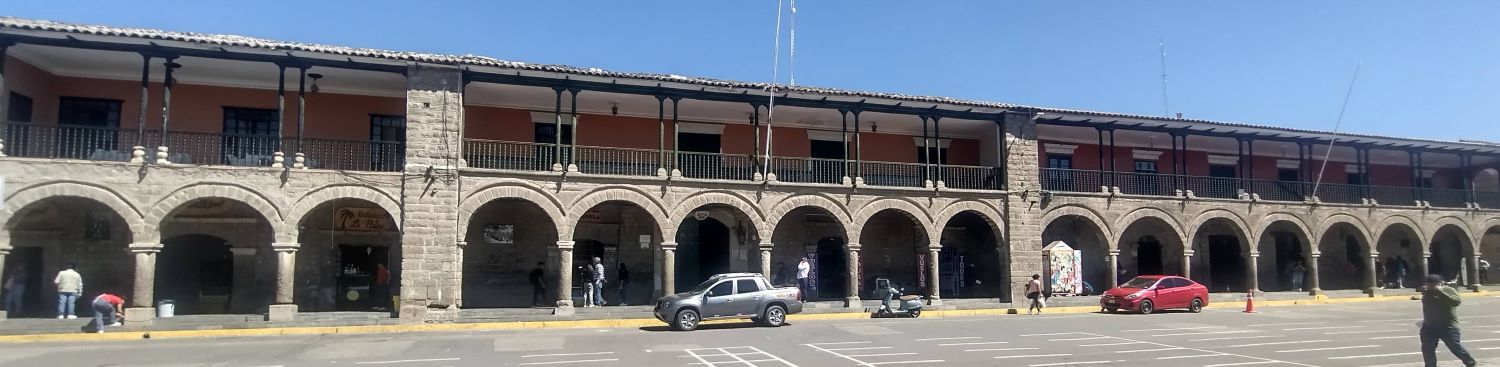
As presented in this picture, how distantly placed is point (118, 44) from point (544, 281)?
10.6m

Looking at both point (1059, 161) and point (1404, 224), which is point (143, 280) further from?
point (1404, 224)

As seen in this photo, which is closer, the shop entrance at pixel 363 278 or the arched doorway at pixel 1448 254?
the shop entrance at pixel 363 278

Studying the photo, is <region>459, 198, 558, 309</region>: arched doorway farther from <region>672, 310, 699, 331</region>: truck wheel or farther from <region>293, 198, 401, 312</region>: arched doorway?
<region>672, 310, 699, 331</region>: truck wheel

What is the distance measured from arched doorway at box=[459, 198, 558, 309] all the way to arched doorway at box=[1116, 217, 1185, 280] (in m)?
18.5

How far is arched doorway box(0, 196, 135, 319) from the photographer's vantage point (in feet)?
62.6

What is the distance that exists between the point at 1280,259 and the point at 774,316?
2229cm

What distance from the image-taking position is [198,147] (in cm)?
2011

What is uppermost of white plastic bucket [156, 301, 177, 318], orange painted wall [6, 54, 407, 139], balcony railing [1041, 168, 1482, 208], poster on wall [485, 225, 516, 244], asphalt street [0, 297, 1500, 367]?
orange painted wall [6, 54, 407, 139]

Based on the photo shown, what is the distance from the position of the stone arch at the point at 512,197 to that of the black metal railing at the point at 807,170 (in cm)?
634

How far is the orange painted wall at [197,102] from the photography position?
19138 mm

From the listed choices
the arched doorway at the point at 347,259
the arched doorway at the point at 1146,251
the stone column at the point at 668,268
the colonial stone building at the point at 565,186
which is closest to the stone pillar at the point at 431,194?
the colonial stone building at the point at 565,186

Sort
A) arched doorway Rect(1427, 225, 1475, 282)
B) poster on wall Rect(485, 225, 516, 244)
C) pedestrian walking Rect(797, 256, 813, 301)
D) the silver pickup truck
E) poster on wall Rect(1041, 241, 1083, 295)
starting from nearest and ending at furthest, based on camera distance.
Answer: the silver pickup truck, poster on wall Rect(485, 225, 516, 244), pedestrian walking Rect(797, 256, 813, 301), poster on wall Rect(1041, 241, 1083, 295), arched doorway Rect(1427, 225, 1475, 282)

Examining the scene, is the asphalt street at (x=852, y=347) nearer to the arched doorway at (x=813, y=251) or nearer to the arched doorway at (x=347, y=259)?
the arched doorway at (x=347, y=259)

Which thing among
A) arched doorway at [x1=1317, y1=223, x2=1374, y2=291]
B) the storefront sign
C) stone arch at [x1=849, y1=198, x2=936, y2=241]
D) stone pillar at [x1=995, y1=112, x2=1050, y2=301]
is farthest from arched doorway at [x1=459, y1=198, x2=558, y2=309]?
arched doorway at [x1=1317, y1=223, x2=1374, y2=291]
